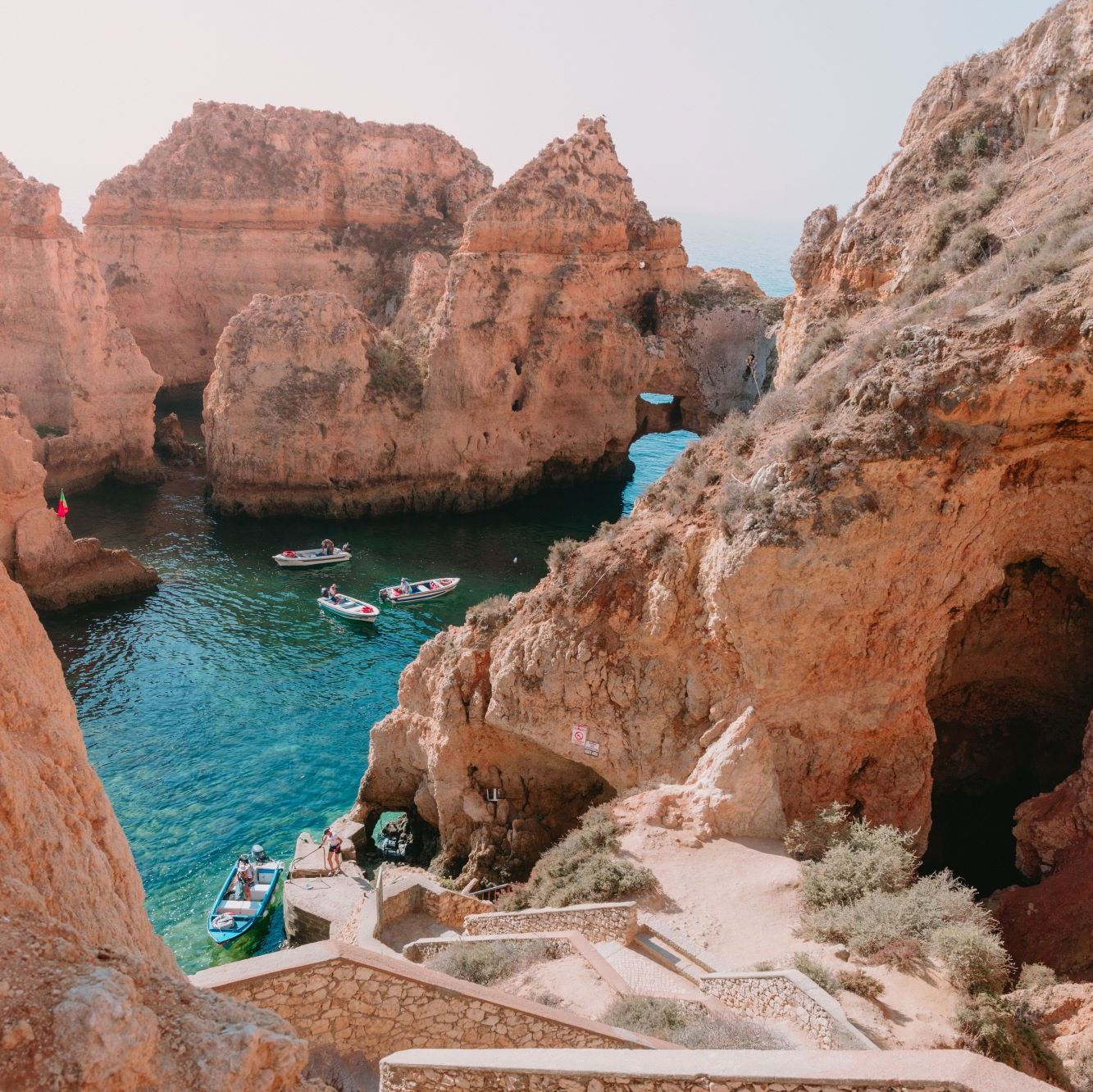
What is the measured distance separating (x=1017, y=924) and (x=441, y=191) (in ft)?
169

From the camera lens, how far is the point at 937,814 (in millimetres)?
16422

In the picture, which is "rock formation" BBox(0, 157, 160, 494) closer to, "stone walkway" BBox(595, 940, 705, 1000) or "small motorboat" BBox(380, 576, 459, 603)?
"small motorboat" BBox(380, 576, 459, 603)

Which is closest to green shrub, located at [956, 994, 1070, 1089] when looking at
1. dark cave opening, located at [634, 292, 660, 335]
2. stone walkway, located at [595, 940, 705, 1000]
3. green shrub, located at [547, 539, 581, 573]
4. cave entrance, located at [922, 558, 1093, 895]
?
stone walkway, located at [595, 940, 705, 1000]

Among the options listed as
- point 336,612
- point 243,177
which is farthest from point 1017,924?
point 243,177

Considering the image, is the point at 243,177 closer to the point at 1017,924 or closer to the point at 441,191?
the point at 441,191

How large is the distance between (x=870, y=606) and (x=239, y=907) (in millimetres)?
12387

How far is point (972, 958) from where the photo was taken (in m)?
9.26

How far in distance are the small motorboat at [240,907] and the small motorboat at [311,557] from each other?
55.2ft

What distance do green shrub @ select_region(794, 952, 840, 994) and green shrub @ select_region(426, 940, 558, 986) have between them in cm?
277

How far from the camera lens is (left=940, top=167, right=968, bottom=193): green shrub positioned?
19.5m

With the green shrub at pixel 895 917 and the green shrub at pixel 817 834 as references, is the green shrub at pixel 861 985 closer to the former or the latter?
the green shrub at pixel 895 917

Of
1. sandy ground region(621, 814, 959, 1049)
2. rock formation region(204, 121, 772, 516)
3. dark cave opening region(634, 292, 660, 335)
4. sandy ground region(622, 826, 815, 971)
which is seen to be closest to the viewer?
sandy ground region(621, 814, 959, 1049)

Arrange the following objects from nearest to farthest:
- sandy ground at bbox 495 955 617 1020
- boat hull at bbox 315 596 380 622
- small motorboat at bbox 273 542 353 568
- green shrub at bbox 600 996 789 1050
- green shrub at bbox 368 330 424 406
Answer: green shrub at bbox 600 996 789 1050 < sandy ground at bbox 495 955 617 1020 < boat hull at bbox 315 596 380 622 < small motorboat at bbox 273 542 353 568 < green shrub at bbox 368 330 424 406

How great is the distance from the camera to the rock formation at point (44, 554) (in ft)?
89.8
